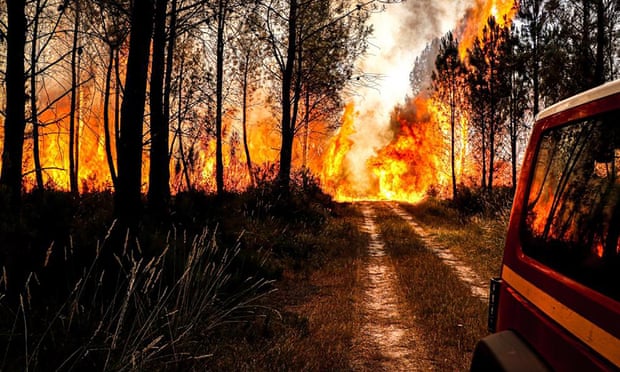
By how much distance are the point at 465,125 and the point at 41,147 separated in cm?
3176

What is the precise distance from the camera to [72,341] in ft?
12.1

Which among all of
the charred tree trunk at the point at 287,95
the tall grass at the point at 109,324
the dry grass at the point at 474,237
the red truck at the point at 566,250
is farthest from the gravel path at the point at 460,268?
the red truck at the point at 566,250

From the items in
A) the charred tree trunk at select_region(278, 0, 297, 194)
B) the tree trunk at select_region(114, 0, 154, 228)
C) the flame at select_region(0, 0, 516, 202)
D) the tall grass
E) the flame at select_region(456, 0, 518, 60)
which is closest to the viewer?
the tall grass

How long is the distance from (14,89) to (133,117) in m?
3.55

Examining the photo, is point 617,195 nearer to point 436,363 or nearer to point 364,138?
point 436,363

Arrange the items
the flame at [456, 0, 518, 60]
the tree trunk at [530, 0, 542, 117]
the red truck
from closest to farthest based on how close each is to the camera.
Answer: the red truck, the tree trunk at [530, 0, 542, 117], the flame at [456, 0, 518, 60]

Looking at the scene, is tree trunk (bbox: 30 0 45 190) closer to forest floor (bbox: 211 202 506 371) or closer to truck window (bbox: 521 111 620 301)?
forest floor (bbox: 211 202 506 371)

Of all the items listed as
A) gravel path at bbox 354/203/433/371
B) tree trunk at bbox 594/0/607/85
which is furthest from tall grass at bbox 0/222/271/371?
tree trunk at bbox 594/0/607/85

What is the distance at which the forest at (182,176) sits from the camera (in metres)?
4.47

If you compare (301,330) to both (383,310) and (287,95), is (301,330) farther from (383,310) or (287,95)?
(287,95)

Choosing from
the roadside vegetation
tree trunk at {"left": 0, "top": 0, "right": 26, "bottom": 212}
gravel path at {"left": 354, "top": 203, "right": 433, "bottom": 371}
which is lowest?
gravel path at {"left": 354, "top": 203, "right": 433, "bottom": 371}

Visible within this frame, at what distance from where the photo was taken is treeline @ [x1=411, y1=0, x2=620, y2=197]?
13305 mm

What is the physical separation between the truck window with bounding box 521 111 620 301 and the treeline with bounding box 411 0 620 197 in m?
12.0

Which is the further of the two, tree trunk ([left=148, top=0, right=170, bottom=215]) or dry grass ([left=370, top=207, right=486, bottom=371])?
tree trunk ([left=148, top=0, right=170, bottom=215])
